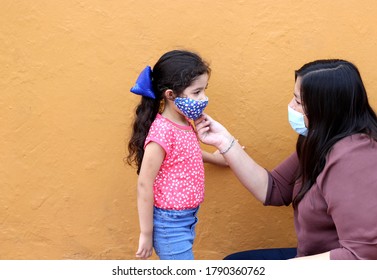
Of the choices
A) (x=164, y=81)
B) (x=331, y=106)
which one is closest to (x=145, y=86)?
(x=164, y=81)

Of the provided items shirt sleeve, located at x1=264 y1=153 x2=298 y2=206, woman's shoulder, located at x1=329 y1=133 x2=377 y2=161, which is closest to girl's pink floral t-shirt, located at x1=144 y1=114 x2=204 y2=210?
shirt sleeve, located at x1=264 y1=153 x2=298 y2=206

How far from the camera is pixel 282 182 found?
106 inches

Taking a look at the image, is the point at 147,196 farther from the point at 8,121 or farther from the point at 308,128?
the point at 8,121

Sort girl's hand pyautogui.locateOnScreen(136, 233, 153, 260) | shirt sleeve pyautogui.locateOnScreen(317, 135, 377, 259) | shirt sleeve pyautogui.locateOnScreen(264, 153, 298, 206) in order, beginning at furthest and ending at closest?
shirt sleeve pyautogui.locateOnScreen(264, 153, 298, 206) < girl's hand pyautogui.locateOnScreen(136, 233, 153, 260) < shirt sleeve pyautogui.locateOnScreen(317, 135, 377, 259)

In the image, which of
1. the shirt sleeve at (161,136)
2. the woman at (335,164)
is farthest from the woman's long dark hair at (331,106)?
the shirt sleeve at (161,136)

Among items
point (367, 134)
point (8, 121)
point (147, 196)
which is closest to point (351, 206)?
point (367, 134)

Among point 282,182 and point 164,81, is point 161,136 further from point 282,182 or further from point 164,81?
point 282,182

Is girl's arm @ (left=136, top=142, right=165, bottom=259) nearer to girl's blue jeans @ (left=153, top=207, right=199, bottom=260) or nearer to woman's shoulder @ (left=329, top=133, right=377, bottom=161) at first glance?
girl's blue jeans @ (left=153, top=207, right=199, bottom=260)

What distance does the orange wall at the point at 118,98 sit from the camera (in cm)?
273

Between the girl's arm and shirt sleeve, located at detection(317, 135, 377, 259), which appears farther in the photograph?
the girl's arm

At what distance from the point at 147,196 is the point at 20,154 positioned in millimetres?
878

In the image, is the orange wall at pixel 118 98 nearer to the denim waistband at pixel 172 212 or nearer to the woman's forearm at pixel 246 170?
the woman's forearm at pixel 246 170

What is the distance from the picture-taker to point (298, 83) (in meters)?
2.33

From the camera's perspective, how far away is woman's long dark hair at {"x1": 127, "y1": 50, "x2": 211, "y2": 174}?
2.41 m
